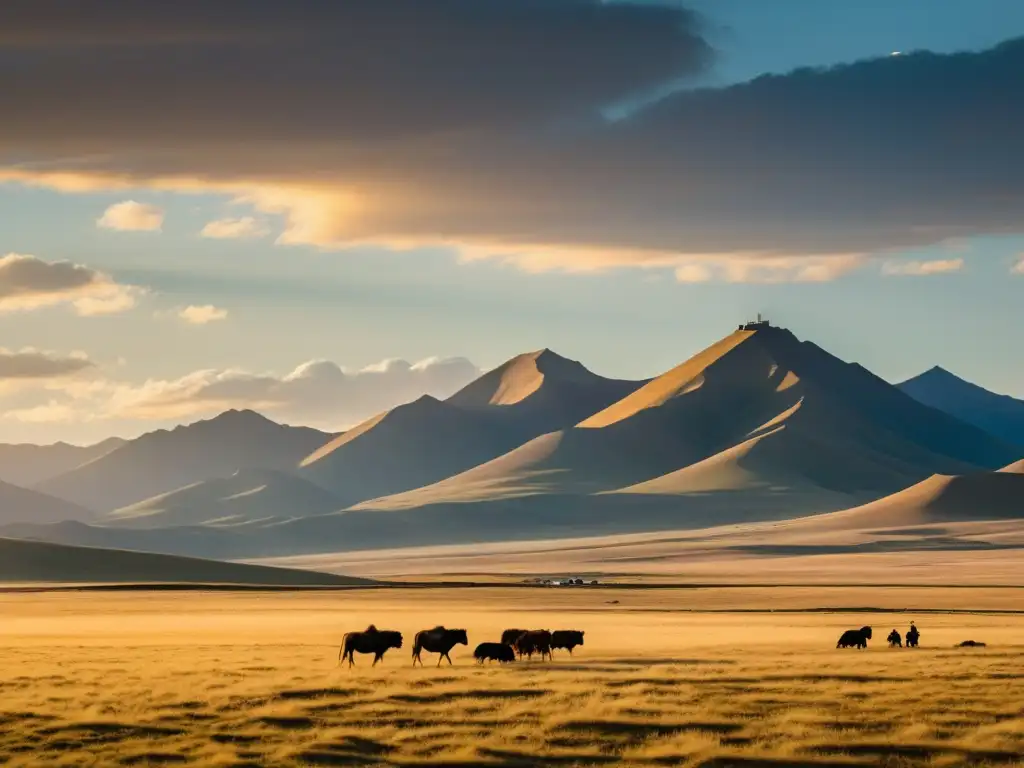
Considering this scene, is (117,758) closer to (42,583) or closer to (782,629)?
(782,629)

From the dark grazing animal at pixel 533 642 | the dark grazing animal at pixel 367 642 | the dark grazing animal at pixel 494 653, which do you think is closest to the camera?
the dark grazing animal at pixel 367 642

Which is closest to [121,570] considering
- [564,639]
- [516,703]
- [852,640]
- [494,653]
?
[852,640]

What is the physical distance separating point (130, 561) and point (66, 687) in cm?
14351

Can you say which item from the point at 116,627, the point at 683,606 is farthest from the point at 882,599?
the point at 116,627

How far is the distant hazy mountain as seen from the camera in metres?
170

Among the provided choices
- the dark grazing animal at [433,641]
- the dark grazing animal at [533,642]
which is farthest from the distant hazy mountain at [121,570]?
the dark grazing animal at [433,641]

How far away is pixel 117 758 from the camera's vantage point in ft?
105

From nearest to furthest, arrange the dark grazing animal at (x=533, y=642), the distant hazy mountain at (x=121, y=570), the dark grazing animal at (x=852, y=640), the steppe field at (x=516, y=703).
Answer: the steppe field at (x=516, y=703) → the dark grazing animal at (x=533, y=642) → the dark grazing animal at (x=852, y=640) → the distant hazy mountain at (x=121, y=570)

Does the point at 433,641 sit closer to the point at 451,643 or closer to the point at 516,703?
the point at 451,643

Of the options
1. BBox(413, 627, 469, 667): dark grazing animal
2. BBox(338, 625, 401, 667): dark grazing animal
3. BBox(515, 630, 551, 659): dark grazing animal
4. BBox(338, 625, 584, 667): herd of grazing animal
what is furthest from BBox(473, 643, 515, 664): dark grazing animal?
BBox(338, 625, 401, 667): dark grazing animal

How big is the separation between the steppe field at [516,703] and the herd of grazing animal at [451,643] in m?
0.77

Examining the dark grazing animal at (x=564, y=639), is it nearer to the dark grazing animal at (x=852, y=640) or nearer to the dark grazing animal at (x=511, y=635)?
the dark grazing animal at (x=511, y=635)

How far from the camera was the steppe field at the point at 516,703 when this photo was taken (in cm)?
3266

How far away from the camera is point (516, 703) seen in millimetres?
39062
